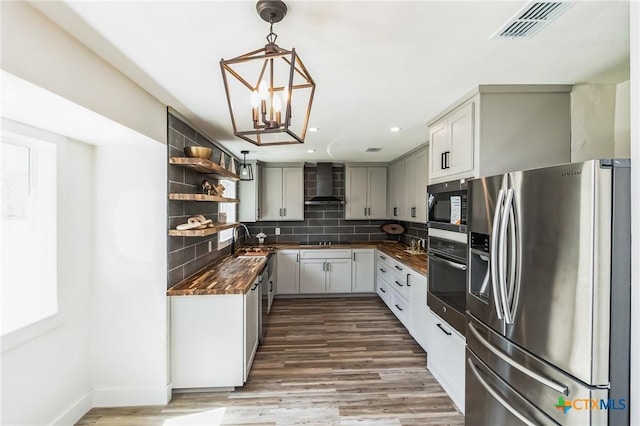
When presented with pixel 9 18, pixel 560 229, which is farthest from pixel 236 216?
pixel 560 229

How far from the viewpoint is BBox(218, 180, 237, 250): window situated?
3.78 metres

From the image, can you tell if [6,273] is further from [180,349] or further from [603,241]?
[603,241]

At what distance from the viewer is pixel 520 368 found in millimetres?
1331

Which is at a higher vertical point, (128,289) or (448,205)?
(448,205)

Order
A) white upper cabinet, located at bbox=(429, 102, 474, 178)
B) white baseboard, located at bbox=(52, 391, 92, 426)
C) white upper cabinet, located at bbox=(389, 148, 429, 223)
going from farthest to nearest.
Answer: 1. white upper cabinet, located at bbox=(389, 148, 429, 223)
2. white upper cabinet, located at bbox=(429, 102, 474, 178)
3. white baseboard, located at bbox=(52, 391, 92, 426)

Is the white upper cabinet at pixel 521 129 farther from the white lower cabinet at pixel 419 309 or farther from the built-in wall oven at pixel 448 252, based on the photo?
the white lower cabinet at pixel 419 309

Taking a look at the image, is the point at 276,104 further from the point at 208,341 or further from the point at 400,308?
the point at 400,308

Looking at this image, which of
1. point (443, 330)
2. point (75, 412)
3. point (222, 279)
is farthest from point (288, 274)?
point (75, 412)

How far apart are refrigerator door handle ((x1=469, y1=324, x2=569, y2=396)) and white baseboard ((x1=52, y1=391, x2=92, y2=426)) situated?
2791 millimetres

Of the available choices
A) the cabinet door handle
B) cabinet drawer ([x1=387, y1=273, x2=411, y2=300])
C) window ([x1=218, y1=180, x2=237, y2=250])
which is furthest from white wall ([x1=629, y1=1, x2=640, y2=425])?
window ([x1=218, y1=180, x2=237, y2=250])

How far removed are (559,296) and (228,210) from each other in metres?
4.01

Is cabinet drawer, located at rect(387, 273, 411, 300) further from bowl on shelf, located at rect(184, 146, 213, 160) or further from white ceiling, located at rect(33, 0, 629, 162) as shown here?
bowl on shelf, located at rect(184, 146, 213, 160)

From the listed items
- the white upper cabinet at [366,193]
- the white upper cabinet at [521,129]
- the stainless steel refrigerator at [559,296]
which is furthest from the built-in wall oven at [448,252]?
the white upper cabinet at [366,193]

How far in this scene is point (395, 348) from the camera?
2998 mm
